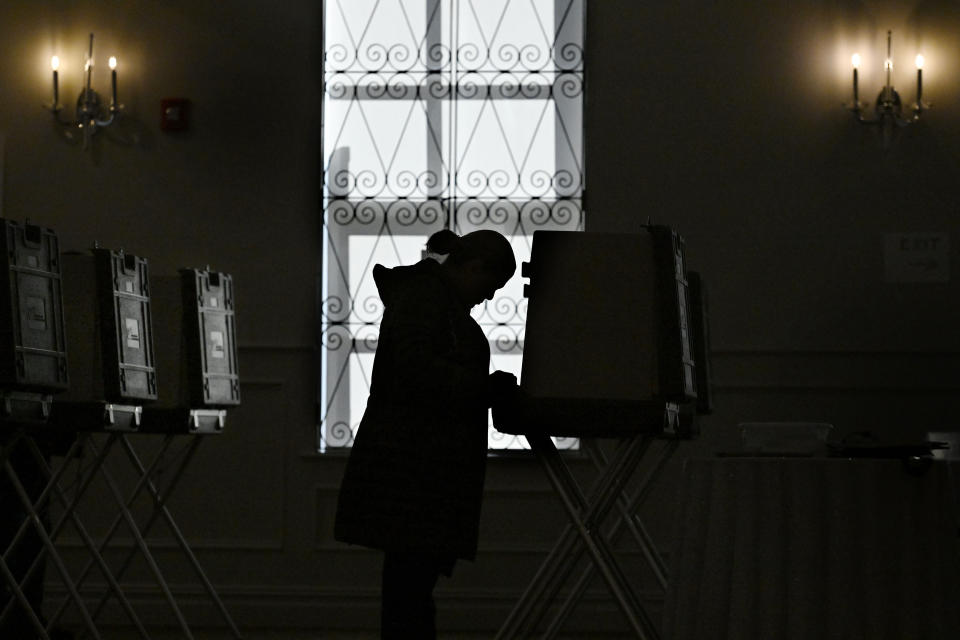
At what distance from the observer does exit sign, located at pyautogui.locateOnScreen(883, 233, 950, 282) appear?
540 centimetres

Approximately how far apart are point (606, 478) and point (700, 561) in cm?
119

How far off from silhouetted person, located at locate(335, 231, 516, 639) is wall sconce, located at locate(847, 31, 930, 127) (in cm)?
293

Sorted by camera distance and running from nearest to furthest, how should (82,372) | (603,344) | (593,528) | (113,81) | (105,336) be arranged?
(603,344) → (593,528) → (105,336) → (82,372) → (113,81)

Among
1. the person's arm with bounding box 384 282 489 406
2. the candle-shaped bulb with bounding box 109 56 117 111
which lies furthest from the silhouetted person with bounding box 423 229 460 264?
the candle-shaped bulb with bounding box 109 56 117 111

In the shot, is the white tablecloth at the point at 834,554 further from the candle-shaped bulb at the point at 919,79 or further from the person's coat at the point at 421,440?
the candle-shaped bulb at the point at 919,79

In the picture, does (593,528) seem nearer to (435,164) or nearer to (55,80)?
(435,164)

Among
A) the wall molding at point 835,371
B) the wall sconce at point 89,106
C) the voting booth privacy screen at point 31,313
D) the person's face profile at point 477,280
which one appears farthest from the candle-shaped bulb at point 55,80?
the person's face profile at point 477,280

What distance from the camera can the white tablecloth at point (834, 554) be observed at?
69.2 inches

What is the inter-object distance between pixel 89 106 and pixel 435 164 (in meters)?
1.56

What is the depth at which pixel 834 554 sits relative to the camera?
178 centimetres

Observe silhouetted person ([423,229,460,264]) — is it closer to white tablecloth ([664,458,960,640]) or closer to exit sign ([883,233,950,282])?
white tablecloth ([664,458,960,640])

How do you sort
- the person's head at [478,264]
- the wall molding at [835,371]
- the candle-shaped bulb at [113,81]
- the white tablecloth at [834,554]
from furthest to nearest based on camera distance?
the candle-shaped bulb at [113,81], the wall molding at [835,371], the person's head at [478,264], the white tablecloth at [834,554]

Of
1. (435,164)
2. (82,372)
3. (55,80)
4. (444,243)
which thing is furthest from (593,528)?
(55,80)

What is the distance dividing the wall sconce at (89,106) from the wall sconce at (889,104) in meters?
3.24
